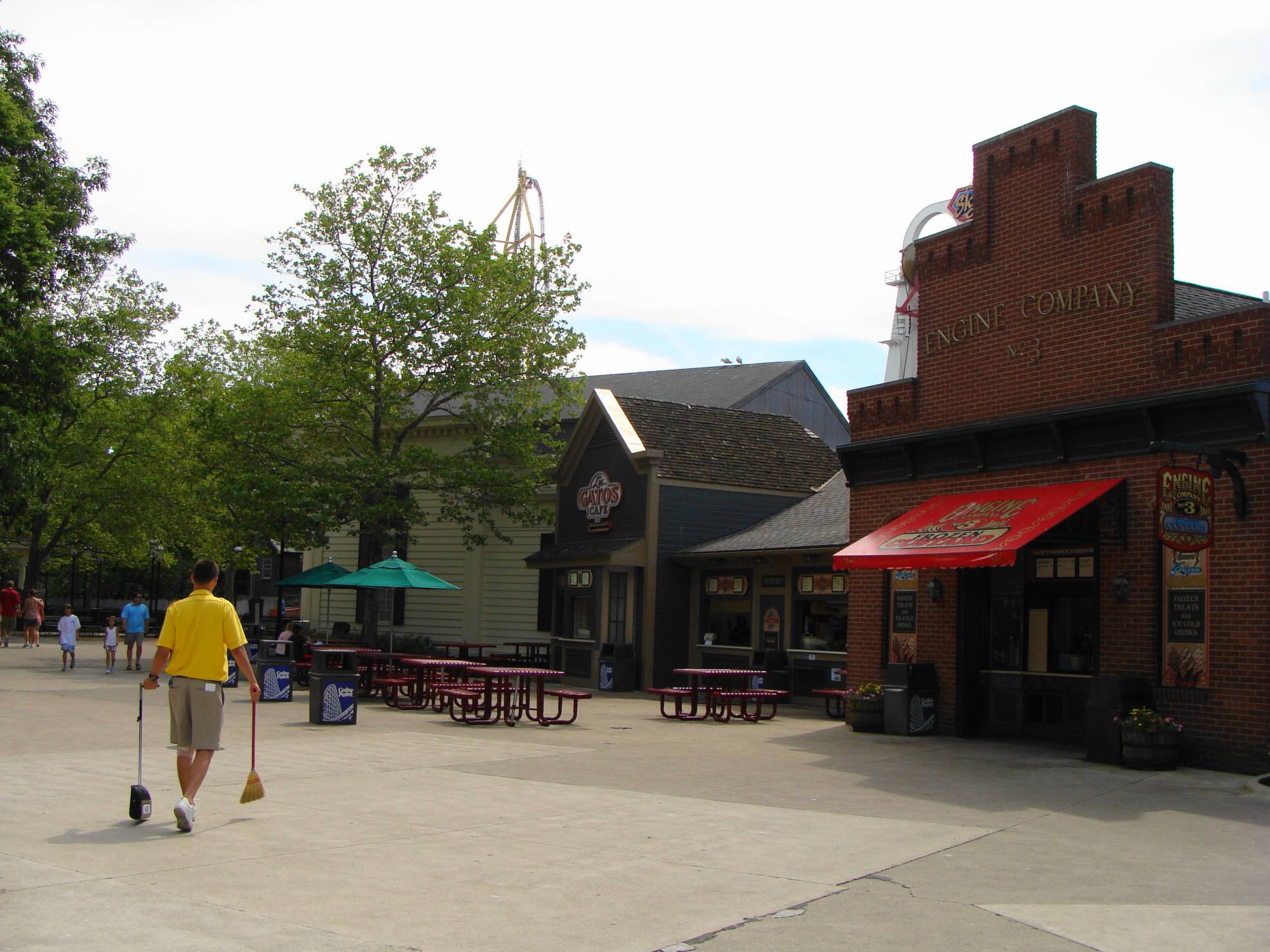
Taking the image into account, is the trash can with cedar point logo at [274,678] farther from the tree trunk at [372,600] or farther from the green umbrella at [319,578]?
the tree trunk at [372,600]

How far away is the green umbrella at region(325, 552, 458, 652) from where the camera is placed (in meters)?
22.8

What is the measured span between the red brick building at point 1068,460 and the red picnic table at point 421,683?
6.52m

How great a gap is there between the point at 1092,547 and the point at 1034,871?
7.84 meters

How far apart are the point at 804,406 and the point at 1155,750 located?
88.6 feet

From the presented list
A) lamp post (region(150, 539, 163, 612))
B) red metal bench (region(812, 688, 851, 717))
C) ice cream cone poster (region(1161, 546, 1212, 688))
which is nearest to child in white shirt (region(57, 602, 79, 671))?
lamp post (region(150, 539, 163, 612))

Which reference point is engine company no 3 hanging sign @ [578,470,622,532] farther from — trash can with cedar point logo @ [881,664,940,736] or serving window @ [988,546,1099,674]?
serving window @ [988,546,1099,674]

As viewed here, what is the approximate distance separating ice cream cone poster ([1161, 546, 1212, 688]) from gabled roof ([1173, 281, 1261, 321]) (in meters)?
2.84

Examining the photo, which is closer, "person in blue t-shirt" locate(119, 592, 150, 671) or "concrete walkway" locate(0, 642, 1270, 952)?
"concrete walkway" locate(0, 642, 1270, 952)

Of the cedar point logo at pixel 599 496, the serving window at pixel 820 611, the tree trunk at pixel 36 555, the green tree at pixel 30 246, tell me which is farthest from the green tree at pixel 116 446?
the serving window at pixel 820 611

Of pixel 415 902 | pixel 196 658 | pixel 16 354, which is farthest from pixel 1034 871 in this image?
pixel 16 354

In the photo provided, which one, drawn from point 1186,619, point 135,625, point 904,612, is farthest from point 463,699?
point 135,625

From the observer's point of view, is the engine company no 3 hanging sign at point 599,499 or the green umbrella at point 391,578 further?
the engine company no 3 hanging sign at point 599,499

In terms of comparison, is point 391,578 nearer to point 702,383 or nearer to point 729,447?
point 729,447

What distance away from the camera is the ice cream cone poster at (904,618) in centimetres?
1709
